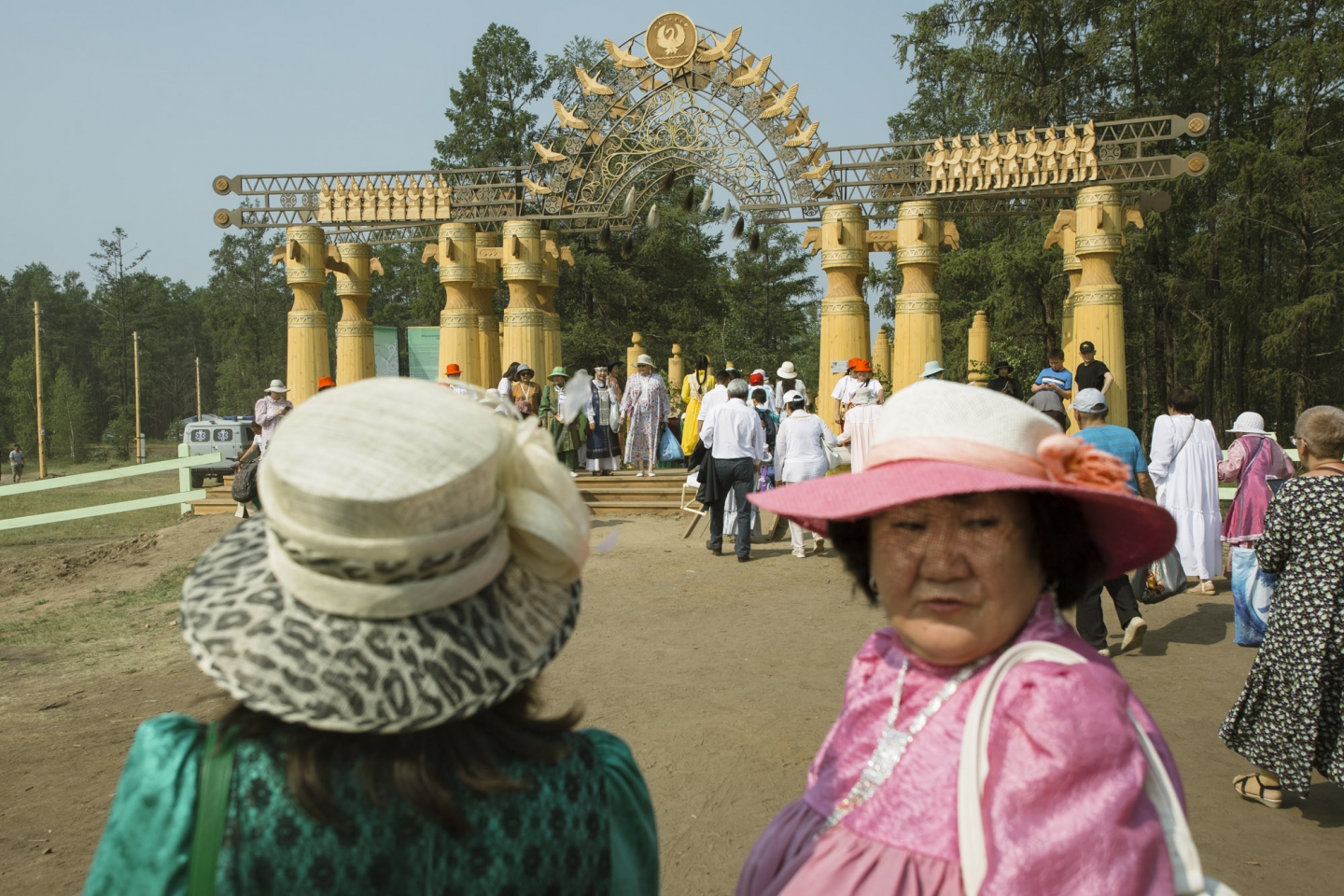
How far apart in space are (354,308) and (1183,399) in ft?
49.9

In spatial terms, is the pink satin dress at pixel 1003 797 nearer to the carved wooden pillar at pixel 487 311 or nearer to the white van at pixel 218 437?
the carved wooden pillar at pixel 487 311

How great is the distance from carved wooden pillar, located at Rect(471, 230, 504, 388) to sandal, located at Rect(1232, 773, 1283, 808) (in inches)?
605

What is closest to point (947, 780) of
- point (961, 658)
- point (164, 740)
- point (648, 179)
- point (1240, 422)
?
point (961, 658)

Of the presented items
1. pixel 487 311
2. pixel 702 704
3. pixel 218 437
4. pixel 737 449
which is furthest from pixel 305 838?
pixel 218 437

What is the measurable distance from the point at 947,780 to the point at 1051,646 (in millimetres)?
289

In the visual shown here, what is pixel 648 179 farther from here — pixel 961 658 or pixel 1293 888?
pixel 961 658

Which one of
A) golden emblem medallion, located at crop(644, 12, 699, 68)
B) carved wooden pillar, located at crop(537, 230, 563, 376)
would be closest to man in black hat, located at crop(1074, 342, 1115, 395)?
golden emblem medallion, located at crop(644, 12, 699, 68)

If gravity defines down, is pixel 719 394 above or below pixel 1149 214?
below

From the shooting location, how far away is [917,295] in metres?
15.6

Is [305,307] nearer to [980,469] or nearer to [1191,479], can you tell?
[1191,479]

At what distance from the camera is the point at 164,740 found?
1.37 meters

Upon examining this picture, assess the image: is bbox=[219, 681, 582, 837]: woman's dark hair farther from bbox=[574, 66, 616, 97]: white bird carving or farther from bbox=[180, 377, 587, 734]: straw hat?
bbox=[574, 66, 616, 97]: white bird carving

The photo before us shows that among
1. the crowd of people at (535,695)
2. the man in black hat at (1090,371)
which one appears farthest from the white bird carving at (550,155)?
the crowd of people at (535,695)

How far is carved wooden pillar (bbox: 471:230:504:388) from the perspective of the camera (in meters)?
19.0
